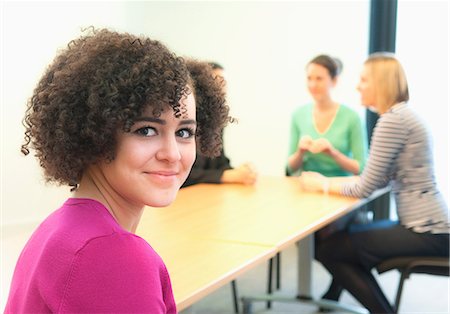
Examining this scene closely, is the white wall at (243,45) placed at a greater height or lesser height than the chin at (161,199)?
greater

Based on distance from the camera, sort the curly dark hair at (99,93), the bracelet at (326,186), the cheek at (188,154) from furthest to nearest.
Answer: the bracelet at (326,186), the cheek at (188,154), the curly dark hair at (99,93)

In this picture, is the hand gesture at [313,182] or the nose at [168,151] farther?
the hand gesture at [313,182]

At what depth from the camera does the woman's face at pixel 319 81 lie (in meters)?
3.38

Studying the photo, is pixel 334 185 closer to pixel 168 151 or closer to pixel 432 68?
pixel 432 68

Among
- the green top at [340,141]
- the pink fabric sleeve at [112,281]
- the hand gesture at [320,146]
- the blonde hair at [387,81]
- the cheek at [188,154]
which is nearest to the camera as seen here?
the pink fabric sleeve at [112,281]

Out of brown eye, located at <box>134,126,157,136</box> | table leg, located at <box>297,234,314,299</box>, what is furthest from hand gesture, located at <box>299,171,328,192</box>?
brown eye, located at <box>134,126,157,136</box>

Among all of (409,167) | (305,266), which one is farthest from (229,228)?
(305,266)

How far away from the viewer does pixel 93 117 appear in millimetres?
1014

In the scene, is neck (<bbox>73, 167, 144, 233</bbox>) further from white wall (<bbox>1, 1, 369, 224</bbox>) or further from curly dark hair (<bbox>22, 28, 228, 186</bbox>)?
white wall (<bbox>1, 1, 369, 224</bbox>)

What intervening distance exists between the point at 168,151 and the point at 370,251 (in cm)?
183

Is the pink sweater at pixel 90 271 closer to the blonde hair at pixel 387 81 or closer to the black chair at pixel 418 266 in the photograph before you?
the black chair at pixel 418 266

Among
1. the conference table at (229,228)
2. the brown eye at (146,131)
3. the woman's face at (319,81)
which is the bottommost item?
the conference table at (229,228)

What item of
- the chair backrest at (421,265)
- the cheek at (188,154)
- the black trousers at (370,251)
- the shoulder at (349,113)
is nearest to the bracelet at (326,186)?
the black trousers at (370,251)

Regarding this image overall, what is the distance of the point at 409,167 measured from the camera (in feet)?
8.50
